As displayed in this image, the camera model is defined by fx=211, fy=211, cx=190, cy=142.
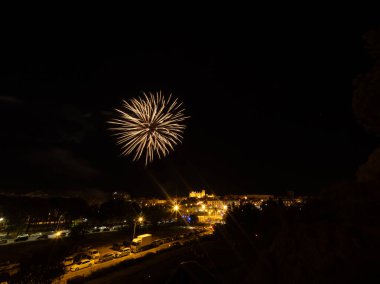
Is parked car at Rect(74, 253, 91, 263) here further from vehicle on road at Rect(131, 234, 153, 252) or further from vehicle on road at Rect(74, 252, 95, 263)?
vehicle on road at Rect(131, 234, 153, 252)

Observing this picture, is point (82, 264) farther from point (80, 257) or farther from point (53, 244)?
point (53, 244)

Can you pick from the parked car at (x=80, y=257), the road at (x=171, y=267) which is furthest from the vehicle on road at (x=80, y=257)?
the road at (x=171, y=267)

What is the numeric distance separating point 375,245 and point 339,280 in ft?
7.58

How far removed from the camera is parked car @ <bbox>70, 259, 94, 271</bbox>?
26.9 m

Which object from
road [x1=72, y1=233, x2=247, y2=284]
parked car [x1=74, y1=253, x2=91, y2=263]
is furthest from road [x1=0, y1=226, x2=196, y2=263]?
road [x1=72, y1=233, x2=247, y2=284]

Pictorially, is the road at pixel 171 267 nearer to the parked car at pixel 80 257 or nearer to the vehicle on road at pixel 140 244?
the vehicle on road at pixel 140 244

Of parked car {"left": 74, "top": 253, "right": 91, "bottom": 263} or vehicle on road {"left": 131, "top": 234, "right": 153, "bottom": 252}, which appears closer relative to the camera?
parked car {"left": 74, "top": 253, "right": 91, "bottom": 263}

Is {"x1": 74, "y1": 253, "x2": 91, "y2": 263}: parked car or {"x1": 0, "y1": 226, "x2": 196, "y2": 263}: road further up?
{"x1": 0, "y1": 226, "x2": 196, "y2": 263}: road

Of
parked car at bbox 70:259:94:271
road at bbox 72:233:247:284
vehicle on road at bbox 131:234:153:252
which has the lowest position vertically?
road at bbox 72:233:247:284

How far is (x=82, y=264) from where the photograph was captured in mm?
28844

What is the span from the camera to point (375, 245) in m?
9.09

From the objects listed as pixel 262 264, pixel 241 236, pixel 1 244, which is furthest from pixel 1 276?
pixel 241 236

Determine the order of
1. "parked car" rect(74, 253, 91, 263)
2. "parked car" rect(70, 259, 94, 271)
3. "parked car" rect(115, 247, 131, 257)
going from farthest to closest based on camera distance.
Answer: "parked car" rect(115, 247, 131, 257) → "parked car" rect(74, 253, 91, 263) → "parked car" rect(70, 259, 94, 271)

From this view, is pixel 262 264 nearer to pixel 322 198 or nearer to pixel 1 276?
pixel 322 198
